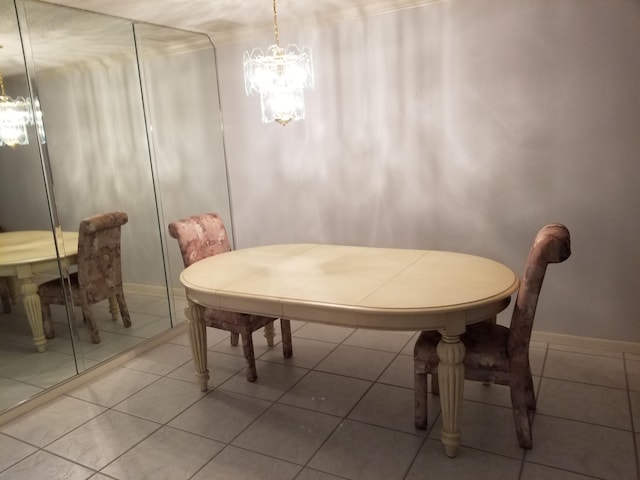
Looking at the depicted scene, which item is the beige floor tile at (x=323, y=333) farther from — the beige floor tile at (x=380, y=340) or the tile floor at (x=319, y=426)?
the tile floor at (x=319, y=426)

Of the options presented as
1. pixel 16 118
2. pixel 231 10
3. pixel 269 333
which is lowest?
pixel 269 333

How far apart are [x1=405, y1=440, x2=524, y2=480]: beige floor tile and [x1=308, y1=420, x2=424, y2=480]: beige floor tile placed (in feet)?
0.18

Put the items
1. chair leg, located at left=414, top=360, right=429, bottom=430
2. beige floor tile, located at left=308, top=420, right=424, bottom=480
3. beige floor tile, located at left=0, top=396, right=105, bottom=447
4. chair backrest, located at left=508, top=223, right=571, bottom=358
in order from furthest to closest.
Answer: beige floor tile, located at left=0, top=396, right=105, bottom=447 < chair leg, located at left=414, top=360, right=429, bottom=430 < beige floor tile, located at left=308, top=420, right=424, bottom=480 < chair backrest, located at left=508, top=223, right=571, bottom=358

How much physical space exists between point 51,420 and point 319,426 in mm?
1429

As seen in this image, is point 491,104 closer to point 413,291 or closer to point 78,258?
point 413,291

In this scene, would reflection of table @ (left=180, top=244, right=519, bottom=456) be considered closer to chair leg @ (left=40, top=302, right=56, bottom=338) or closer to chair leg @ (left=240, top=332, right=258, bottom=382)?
chair leg @ (left=240, top=332, right=258, bottom=382)

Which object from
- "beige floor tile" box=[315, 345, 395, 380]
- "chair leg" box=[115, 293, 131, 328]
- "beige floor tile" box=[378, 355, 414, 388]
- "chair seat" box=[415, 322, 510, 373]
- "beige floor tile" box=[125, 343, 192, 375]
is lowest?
"beige floor tile" box=[378, 355, 414, 388]

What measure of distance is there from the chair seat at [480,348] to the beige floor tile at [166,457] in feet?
3.42

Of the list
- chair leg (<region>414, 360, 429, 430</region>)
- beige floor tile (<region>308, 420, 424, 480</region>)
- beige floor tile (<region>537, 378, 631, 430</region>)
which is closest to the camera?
beige floor tile (<region>308, 420, 424, 480</region>)

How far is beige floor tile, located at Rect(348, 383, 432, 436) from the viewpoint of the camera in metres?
2.33

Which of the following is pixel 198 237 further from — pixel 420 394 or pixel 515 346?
pixel 515 346

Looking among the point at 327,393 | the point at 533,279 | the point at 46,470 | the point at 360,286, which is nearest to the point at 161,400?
the point at 46,470

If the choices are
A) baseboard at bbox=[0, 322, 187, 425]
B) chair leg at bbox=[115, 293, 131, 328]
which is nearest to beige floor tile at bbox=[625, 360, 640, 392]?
baseboard at bbox=[0, 322, 187, 425]

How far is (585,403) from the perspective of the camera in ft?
7.90
